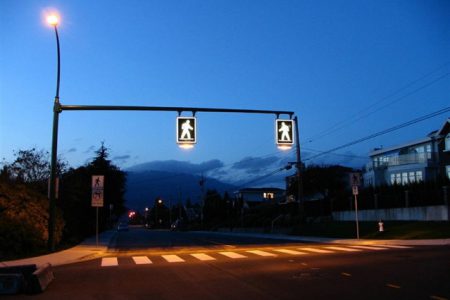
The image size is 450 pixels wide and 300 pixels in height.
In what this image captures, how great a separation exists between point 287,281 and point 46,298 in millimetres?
5328

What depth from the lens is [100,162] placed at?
→ 6238 cm

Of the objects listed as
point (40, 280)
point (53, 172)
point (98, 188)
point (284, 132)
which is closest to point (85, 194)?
point (98, 188)

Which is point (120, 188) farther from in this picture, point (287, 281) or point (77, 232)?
point (287, 281)

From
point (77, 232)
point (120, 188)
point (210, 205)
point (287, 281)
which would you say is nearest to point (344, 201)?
point (77, 232)

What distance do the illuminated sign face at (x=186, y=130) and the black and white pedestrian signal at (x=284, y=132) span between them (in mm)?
3565

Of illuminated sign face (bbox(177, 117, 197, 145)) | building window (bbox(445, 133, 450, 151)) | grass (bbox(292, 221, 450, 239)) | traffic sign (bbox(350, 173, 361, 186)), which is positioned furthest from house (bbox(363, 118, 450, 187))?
illuminated sign face (bbox(177, 117, 197, 145))

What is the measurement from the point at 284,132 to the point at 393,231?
46.1ft

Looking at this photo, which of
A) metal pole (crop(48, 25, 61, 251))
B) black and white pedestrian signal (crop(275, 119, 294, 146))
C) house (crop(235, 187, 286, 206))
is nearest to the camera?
black and white pedestrian signal (crop(275, 119, 294, 146))

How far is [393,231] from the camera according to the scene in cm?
3378

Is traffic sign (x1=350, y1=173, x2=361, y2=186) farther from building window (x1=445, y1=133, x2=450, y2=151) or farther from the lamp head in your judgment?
building window (x1=445, y1=133, x2=450, y2=151)

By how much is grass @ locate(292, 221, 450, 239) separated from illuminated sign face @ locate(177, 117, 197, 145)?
14.7 meters

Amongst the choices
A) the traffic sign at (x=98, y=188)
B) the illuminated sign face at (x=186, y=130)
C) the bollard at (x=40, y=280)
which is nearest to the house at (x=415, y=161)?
the traffic sign at (x=98, y=188)

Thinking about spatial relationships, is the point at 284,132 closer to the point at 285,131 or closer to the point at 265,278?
the point at 285,131

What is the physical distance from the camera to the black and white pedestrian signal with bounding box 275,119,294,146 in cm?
2331
